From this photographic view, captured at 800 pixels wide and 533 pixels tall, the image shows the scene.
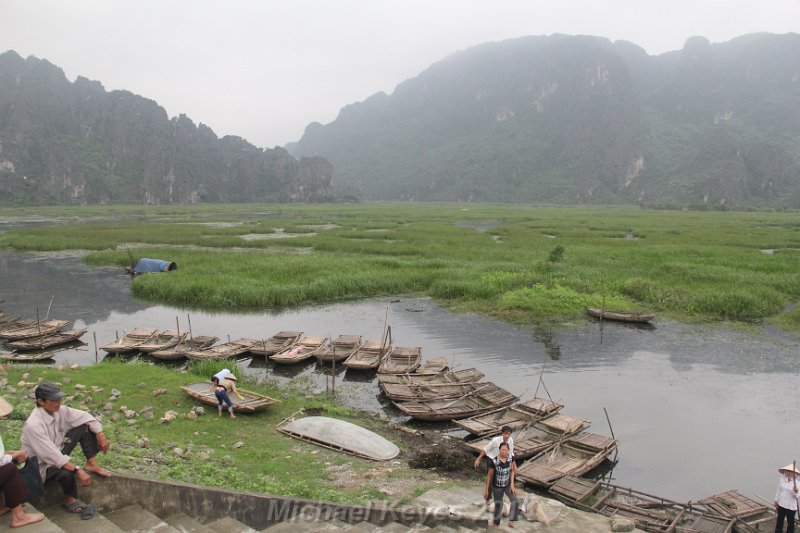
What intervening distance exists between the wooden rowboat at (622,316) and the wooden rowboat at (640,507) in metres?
13.2

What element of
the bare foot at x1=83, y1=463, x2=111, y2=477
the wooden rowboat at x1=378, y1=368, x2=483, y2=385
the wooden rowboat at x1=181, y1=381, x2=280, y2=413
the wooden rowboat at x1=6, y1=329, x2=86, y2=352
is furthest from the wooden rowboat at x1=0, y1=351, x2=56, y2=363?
the bare foot at x1=83, y1=463, x2=111, y2=477

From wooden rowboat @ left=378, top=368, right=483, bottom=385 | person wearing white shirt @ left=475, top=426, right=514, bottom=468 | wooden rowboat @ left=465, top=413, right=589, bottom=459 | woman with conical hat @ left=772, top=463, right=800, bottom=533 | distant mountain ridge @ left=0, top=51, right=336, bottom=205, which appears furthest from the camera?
Result: distant mountain ridge @ left=0, top=51, right=336, bottom=205

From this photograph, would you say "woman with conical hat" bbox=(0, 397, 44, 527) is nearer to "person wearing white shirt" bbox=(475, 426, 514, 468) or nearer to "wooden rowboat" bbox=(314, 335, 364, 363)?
"person wearing white shirt" bbox=(475, 426, 514, 468)

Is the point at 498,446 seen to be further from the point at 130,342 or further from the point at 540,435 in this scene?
the point at 130,342

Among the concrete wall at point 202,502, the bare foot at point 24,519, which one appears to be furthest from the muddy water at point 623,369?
the bare foot at point 24,519

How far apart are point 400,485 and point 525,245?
3378 centimetres

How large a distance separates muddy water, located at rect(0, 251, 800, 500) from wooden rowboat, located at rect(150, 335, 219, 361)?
5.90ft

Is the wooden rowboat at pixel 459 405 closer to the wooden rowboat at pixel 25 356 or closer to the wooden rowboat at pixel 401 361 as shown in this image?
the wooden rowboat at pixel 401 361

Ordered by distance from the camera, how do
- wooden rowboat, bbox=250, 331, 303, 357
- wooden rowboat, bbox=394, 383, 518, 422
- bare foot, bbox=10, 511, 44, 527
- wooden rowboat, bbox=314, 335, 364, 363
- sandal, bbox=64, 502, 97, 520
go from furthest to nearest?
wooden rowboat, bbox=250, 331, 303, 357, wooden rowboat, bbox=314, 335, 364, 363, wooden rowboat, bbox=394, 383, 518, 422, sandal, bbox=64, 502, 97, 520, bare foot, bbox=10, 511, 44, 527

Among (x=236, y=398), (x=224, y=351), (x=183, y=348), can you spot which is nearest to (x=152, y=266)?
(x=183, y=348)

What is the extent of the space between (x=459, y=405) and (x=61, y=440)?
27.5 feet

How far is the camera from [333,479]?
8766mm

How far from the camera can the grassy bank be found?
7.87 meters

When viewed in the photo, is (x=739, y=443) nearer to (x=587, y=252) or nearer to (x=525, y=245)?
(x=587, y=252)
